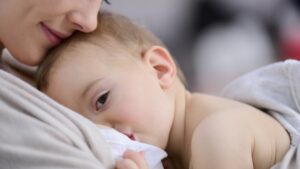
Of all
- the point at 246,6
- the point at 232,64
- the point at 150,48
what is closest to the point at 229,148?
the point at 150,48

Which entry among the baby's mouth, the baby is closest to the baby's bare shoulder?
the baby

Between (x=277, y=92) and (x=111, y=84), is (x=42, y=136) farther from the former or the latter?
(x=277, y=92)

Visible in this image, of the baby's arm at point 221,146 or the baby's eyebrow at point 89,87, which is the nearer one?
the baby's arm at point 221,146

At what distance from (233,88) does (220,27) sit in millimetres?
1283

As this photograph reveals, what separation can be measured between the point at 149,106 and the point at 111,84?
0.08 meters

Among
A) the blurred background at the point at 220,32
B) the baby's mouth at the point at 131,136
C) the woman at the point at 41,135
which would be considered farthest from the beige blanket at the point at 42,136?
the blurred background at the point at 220,32

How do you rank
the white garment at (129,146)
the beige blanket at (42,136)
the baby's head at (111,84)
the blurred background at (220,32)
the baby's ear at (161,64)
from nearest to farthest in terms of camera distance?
the beige blanket at (42,136) → the white garment at (129,146) → the baby's head at (111,84) → the baby's ear at (161,64) → the blurred background at (220,32)

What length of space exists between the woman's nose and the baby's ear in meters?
0.13

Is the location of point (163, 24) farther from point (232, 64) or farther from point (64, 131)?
point (64, 131)

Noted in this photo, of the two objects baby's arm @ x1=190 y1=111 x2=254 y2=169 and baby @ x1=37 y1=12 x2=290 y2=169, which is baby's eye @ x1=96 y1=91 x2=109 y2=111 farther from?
baby's arm @ x1=190 y1=111 x2=254 y2=169

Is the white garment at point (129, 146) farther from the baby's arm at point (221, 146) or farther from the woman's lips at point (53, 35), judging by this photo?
the woman's lips at point (53, 35)

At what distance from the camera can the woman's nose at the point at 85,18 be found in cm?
90

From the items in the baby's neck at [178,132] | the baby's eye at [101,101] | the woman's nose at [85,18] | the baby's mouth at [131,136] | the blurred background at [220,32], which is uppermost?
the woman's nose at [85,18]

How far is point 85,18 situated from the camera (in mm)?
909
